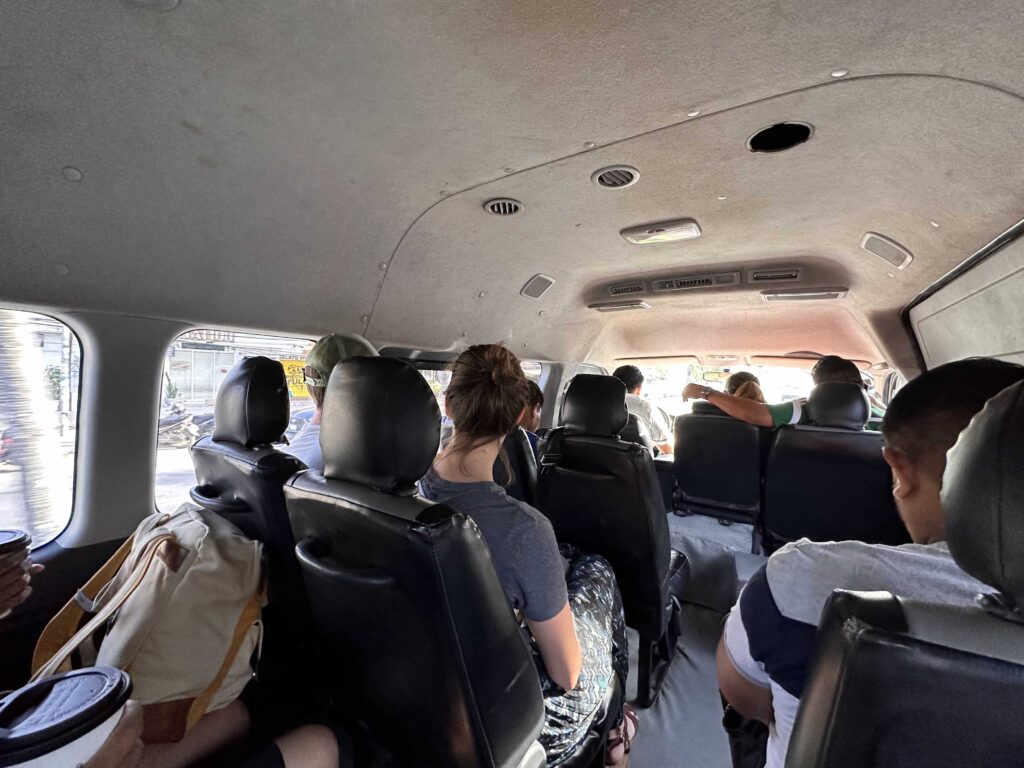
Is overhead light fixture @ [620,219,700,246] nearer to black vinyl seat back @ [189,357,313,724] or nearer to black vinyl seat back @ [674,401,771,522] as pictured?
black vinyl seat back @ [674,401,771,522]

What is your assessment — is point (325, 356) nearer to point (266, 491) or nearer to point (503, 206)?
point (266, 491)

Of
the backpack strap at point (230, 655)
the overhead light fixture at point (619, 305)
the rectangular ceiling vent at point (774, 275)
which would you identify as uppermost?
the rectangular ceiling vent at point (774, 275)

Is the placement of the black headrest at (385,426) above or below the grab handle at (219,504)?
above

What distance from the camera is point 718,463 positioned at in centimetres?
378

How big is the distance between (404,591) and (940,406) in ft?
4.38

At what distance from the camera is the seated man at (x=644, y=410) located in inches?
Answer: 198

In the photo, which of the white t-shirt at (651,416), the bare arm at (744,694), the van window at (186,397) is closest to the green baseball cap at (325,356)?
the van window at (186,397)

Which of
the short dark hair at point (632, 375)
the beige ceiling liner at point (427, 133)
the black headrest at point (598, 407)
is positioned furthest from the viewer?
the short dark hair at point (632, 375)

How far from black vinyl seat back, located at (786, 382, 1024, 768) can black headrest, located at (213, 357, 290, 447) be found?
6.04 ft

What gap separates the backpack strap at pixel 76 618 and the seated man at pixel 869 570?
162cm

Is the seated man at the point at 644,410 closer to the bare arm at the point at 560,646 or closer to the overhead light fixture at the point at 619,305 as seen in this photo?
the overhead light fixture at the point at 619,305

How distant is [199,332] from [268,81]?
5.00 feet

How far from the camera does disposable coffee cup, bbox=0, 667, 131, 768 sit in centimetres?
65

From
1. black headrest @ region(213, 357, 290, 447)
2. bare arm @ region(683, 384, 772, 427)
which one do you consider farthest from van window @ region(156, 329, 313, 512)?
bare arm @ region(683, 384, 772, 427)
